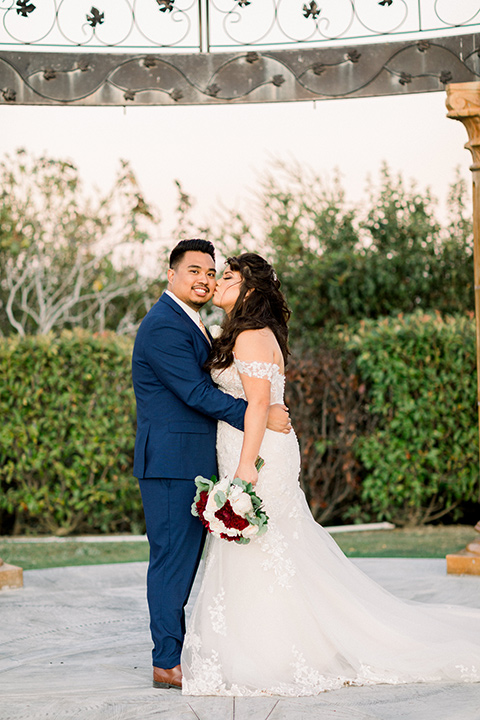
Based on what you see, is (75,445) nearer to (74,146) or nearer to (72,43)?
(72,43)

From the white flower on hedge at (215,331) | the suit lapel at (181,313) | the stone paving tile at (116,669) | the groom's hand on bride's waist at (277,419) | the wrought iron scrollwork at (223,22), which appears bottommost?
the stone paving tile at (116,669)

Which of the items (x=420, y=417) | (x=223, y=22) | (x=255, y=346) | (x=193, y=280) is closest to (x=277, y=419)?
(x=255, y=346)

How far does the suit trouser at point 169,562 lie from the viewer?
11.9ft

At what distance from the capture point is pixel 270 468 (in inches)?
152

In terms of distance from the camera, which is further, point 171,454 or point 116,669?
point 116,669

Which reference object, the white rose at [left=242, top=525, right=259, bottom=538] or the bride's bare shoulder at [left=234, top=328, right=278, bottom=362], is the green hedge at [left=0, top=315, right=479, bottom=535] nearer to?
the bride's bare shoulder at [left=234, top=328, right=278, bottom=362]

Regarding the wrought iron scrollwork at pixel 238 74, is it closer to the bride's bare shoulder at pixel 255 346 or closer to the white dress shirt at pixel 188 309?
the white dress shirt at pixel 188 309

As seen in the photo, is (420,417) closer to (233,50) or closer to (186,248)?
(233,50)

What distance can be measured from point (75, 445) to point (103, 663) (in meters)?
4.50

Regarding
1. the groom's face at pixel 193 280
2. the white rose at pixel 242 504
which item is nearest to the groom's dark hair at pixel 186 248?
the groom's face at pixel 193 280

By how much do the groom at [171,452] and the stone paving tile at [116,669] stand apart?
1.02 ft

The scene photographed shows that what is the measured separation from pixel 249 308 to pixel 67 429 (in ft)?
16.8

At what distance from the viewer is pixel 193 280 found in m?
3.86

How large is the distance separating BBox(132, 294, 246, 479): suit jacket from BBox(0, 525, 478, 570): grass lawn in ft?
12.5
